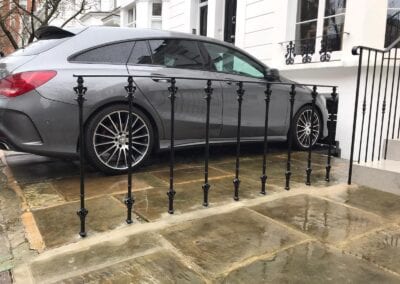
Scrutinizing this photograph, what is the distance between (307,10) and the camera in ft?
23.0

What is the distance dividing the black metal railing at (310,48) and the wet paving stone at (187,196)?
318 cm

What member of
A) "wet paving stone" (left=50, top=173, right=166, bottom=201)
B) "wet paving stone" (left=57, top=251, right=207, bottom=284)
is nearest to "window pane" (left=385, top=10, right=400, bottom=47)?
"wet paving stone" (left=50, top=173, right=166, bottom=201)

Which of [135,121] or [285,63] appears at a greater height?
[285,63]

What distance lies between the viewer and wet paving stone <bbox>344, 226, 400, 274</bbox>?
2.43 metres

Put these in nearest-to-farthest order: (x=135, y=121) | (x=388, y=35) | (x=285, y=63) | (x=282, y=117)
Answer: (x=135, y=121) → (x=282, y=117) → (x=388, y=35) → (x=285, y=63)

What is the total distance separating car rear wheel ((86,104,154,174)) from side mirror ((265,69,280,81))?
181cm

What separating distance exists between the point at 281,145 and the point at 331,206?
2.91m

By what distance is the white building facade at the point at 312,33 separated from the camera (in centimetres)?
577

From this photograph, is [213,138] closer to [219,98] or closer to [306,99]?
[219,98]

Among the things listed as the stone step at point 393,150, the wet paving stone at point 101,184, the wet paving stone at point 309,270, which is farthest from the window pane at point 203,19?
the wet paving stone at point 309,270

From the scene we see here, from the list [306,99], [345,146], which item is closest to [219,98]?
[306,99]

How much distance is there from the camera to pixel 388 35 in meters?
5.93

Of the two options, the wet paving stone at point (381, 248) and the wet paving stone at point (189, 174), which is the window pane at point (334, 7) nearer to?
the wet paving stone at point (189, 174)

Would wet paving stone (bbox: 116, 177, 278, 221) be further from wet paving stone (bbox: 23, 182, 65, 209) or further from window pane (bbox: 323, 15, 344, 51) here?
window pane (bbox: 323, 15, 344, 51)
